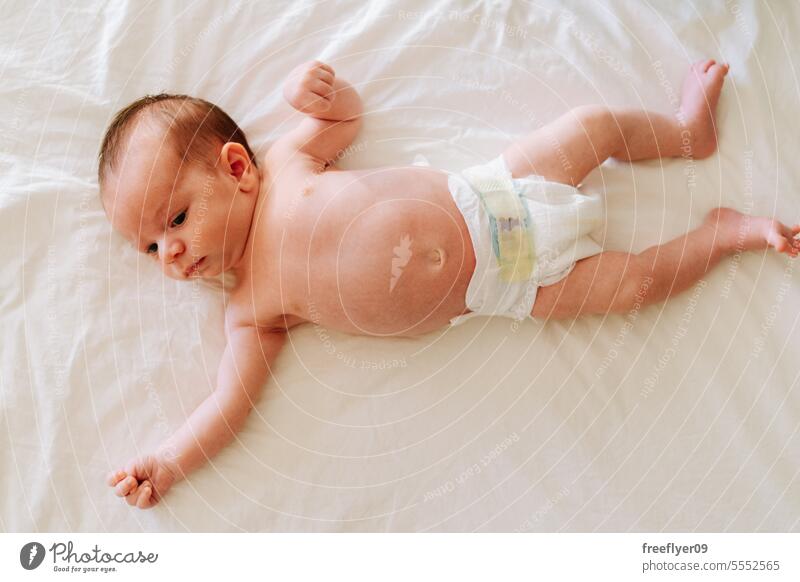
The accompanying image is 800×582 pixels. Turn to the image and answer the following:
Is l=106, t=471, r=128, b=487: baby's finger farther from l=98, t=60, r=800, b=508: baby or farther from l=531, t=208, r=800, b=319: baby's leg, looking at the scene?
l=531, t=208, r=800, b=319: baby's leg

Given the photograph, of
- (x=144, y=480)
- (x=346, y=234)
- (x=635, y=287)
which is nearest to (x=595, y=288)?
(x=635, y=287)

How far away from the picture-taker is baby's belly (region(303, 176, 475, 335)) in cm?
91

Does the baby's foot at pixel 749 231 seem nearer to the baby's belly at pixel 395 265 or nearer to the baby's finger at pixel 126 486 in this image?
the baby's belly at pixel 395 265

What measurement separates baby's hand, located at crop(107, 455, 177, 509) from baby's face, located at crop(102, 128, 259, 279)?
9.8 inches

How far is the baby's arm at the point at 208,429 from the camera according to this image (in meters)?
0.91

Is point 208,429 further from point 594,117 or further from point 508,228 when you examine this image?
point 594,117

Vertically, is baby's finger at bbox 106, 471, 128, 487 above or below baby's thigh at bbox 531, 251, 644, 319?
below

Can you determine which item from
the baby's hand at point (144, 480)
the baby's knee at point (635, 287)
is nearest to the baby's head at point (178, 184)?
the baby's hand at point (144, 480)

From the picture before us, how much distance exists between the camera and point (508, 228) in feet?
3.05

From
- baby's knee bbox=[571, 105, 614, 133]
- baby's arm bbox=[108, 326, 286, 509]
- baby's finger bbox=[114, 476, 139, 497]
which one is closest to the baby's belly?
baby's arm bbox=[108, 326, 286, 509]
